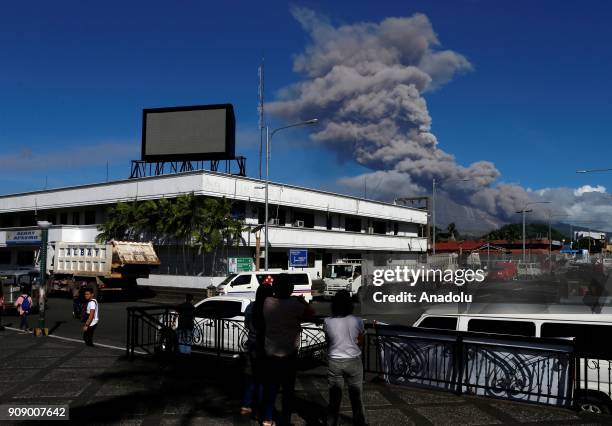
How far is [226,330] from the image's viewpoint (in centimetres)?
1173

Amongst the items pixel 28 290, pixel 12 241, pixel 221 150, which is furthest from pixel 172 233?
pixel 12 241

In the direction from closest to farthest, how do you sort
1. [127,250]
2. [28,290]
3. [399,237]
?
[28,290]
[127,250]
[399,237]

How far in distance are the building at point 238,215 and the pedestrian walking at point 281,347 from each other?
99.7ft

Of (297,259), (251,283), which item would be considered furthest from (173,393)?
(297,259)

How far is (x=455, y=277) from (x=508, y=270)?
91.1 inches

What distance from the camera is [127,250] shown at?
32.3 meters

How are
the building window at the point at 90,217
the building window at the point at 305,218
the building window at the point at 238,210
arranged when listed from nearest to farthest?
the building window at the point at 238,210, the building window at the point at 305,218, the building window at the point at 90,217

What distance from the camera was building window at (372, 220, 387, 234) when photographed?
57062 millimetres

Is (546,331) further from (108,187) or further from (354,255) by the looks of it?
(354,255)

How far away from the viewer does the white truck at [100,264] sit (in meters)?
31.3

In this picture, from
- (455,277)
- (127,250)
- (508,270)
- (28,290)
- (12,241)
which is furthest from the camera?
(12,241)

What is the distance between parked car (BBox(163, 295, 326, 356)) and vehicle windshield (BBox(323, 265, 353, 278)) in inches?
800

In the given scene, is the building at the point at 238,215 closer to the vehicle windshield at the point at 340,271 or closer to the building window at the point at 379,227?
the building window at the point at 379,227

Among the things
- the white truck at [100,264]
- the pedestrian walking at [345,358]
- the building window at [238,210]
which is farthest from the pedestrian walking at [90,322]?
the building window at [238,210]
